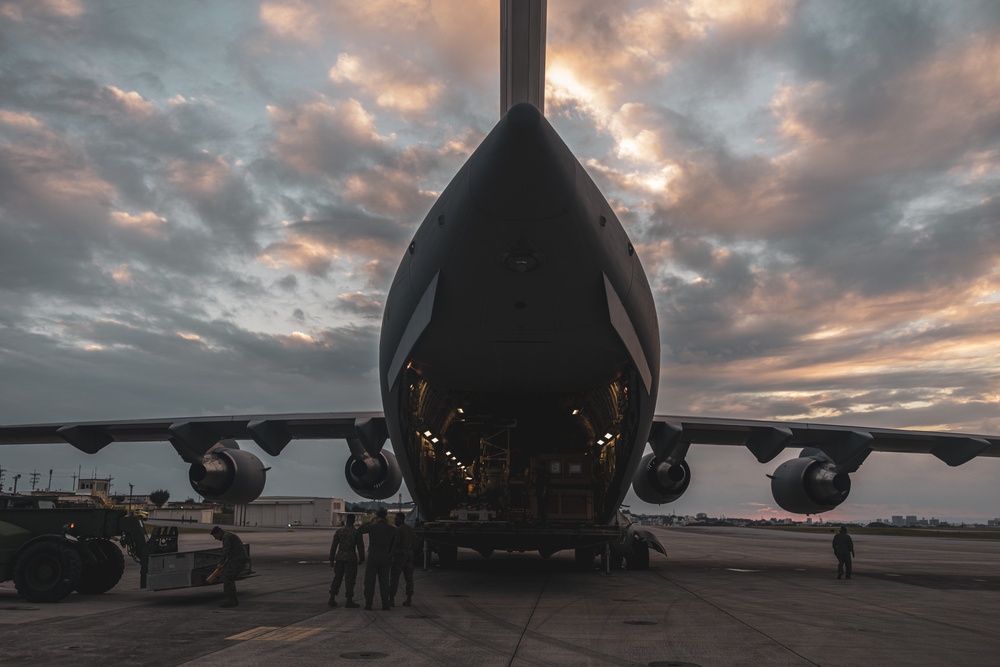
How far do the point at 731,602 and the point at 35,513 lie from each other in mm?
9743

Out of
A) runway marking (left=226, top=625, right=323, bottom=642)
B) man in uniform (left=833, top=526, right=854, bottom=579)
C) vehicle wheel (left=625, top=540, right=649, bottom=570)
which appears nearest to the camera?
runway marking (left=226, top=625, right=323, bottom=642)

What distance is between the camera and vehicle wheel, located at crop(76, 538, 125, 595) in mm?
10727

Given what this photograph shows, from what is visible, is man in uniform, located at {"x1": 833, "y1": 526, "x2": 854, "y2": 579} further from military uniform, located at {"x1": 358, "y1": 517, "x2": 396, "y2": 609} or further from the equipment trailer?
the equipment trailer

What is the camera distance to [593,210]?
30.0 feet

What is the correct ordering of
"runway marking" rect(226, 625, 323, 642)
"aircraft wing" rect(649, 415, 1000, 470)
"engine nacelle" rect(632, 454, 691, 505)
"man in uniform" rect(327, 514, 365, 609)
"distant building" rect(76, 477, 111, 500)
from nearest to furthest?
"runway marking" rect(226, 625, 323, 642), "man in uniform" rect(327, 514, 365, 609), "aircraft wing" rect(649, 415, 1000, 470), "engine nacelle" rect(632, 454, 691, 505), "distant building" rect(76, 477, 111, 500)

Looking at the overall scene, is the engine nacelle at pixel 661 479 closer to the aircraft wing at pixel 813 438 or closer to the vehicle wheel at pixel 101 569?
the aircraft wing at pixel 813 438

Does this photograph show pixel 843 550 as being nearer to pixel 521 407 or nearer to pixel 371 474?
pixel 521 407

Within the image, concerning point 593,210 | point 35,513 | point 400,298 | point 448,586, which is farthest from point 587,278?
point 35,513

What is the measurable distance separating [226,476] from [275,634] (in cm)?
1146

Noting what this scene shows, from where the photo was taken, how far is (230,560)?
32.0 ft

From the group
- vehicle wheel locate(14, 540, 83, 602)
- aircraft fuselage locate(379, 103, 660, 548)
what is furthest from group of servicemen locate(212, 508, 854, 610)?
aircraft fuselage locate(379, 103, 660, 548)

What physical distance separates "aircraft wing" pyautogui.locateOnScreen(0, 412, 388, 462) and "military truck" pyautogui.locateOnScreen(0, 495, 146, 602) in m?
5.84

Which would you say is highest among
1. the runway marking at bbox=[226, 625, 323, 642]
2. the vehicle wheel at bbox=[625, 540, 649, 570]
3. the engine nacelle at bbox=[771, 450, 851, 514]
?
the engine nacelle at bbox=[771, 450, 851, 514]

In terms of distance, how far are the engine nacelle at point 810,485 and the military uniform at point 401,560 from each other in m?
11.8
